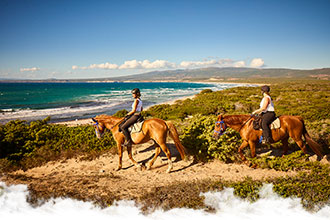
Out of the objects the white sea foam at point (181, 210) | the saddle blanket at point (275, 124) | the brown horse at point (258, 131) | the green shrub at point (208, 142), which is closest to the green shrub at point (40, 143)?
the white sea foam at point (181, 210)

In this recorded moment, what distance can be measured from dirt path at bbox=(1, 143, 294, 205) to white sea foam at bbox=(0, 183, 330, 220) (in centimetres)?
39

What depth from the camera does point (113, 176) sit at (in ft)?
22.0

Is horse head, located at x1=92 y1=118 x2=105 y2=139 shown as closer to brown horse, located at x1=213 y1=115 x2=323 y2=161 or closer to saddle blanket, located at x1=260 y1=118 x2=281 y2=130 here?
brown horse, located at x1=213 y1=115 x2=323 y2=161

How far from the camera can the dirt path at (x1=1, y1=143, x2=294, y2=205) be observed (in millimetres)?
5352

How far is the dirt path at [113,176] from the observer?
17.6 feet

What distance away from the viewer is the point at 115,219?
420 centimetres

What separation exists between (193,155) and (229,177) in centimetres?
203

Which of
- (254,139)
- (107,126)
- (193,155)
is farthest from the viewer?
(193,155)

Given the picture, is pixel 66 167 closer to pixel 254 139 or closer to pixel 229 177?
pixel 229 177

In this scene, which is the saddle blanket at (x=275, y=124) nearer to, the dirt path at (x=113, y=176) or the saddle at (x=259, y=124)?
the saddle at (x=259, y=124)

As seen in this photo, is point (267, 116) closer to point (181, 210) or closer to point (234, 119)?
point (234, 119)

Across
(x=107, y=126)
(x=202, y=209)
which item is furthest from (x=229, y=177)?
(x=107, y=126)

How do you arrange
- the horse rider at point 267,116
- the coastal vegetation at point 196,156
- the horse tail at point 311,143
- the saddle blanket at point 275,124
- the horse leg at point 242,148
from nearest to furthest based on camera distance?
the coastal vegetation at point 196,156
the horse rider at point 267,116
the saddle blanket at point 275,124
the horse tail at point 311,143
the horse leg at point 242,148

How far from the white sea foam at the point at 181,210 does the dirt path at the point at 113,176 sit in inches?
15.4
